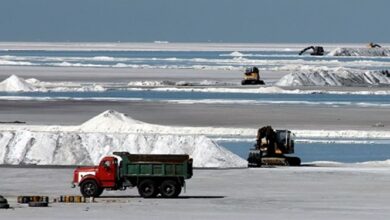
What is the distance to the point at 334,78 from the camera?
78625 mm

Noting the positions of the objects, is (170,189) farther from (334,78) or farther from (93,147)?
(334,78)

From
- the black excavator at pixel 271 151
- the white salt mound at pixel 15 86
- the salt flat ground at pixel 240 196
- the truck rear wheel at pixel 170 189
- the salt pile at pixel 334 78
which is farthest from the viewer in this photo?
the salt pile at pixel 334 78

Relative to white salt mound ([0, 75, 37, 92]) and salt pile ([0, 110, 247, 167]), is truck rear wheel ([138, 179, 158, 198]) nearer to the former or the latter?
salt pile ([0, 110, 247, 167])

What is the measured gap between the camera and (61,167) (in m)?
29.7

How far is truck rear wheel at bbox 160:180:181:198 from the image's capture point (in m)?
23.4

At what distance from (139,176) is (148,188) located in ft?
0.85

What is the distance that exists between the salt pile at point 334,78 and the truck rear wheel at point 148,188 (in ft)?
173

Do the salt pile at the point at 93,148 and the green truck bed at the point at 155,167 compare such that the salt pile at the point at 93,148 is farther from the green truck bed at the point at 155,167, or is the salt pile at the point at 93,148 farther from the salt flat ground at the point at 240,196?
the green truck bed at the point at 155,167

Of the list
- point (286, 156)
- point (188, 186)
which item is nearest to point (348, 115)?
point (286, 156)

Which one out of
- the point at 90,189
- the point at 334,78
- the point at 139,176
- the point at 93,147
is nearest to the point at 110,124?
the point at 93,147

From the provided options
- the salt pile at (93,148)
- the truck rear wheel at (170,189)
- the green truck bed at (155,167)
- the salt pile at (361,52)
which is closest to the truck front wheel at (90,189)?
the green truck bed at (155,167)

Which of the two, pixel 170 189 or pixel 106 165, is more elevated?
pixel 106 165

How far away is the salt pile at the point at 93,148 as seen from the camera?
30.4m

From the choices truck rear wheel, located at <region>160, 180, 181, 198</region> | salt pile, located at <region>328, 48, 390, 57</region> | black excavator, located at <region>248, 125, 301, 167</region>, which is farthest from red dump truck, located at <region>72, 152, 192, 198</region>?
salt pile, located at <region>328, 48, 390, 57</region>
